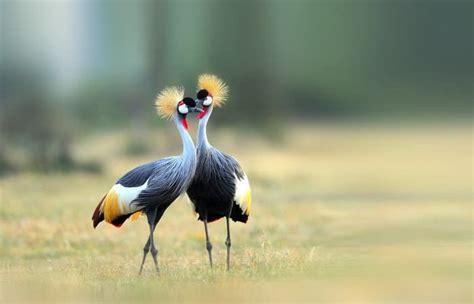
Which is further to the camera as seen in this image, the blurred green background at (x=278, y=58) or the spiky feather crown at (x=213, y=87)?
the blurred green background at (x=278, y=58)

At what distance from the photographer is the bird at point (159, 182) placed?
10.4m

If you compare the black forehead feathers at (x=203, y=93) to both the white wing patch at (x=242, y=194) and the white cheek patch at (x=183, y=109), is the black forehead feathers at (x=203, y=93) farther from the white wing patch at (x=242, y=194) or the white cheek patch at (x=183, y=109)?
the white wing patch at (x=242, y=194)

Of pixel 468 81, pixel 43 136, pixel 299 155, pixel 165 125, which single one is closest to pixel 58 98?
pixel 43 136

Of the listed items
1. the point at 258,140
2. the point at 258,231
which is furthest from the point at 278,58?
the point at 258,231

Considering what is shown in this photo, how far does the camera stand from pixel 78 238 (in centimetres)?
1441

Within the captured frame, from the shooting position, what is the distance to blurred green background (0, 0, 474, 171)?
3222cm

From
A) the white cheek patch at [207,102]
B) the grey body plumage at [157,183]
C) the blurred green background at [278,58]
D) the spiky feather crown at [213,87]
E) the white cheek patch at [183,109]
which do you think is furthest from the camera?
the blurred green background at [278,58]

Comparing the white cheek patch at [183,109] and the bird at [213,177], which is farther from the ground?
the white cheek patch at [183,109]

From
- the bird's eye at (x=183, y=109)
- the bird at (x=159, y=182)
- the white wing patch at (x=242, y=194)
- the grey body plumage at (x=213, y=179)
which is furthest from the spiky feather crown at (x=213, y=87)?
the white wing patch at (x=242, y=194)

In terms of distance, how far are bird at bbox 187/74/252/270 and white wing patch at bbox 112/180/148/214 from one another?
2.25 ft

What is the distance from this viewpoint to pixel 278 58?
35031 mm

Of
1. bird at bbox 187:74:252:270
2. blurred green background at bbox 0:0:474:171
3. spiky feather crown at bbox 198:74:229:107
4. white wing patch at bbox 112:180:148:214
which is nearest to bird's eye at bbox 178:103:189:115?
bird at bbox 187:74:252:270

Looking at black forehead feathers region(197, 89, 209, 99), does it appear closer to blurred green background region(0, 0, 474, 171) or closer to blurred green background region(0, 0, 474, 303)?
blurred green background region(0, 0, 474, 303)

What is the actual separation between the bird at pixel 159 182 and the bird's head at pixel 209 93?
0.47 feet
